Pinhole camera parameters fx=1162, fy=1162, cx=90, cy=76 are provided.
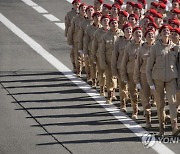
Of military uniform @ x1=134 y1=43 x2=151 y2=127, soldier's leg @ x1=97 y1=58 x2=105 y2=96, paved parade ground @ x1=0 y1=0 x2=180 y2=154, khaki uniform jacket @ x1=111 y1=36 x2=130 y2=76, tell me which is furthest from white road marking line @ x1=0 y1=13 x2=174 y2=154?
khaki uniform jacket @ x1=111 y1=36 x2=130 y2=76

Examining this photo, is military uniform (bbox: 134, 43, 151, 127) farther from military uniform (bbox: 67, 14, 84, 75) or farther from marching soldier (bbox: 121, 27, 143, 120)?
military uniform (bbox: 67, 14, 84, 75)

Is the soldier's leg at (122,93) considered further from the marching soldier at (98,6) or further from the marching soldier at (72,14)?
the marching soldier at (72,14)

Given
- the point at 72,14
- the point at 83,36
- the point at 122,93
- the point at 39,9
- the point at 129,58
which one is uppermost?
the point at 129,58

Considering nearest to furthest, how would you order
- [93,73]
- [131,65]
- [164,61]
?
[164,61] < [131,65] < [93,73]

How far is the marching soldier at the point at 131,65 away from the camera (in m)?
25.8

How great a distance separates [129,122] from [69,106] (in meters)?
1.98

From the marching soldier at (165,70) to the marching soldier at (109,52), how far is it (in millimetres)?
2677

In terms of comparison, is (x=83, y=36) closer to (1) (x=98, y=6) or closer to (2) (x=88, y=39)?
(2) (x=88, y=39)

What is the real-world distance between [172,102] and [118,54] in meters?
2.77

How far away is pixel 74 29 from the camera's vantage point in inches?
1194

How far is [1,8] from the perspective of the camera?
3981 centimetres

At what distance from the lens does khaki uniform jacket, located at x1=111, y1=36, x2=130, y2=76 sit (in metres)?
26.5

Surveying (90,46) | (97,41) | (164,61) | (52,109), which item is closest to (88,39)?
(90,46)

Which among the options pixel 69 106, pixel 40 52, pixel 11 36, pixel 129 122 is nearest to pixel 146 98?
pixel 129 122
